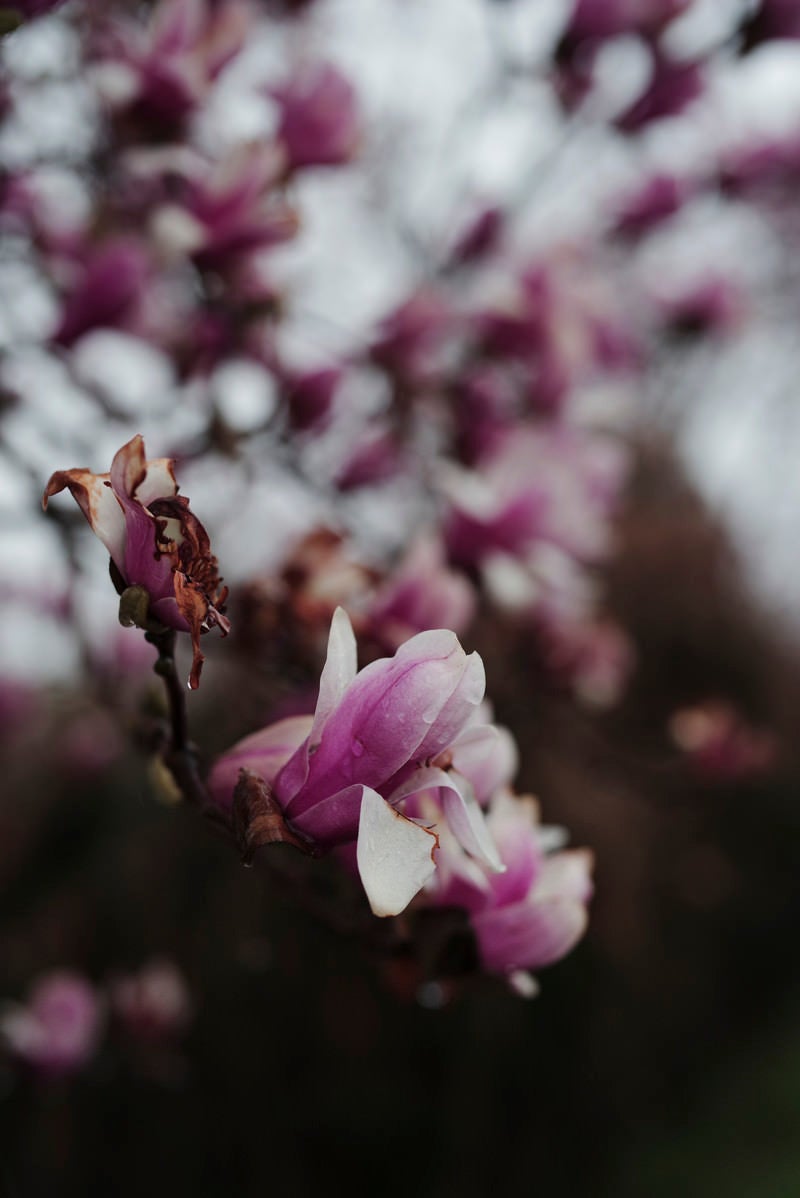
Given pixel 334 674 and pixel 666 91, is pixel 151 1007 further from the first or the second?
pixel 666 91

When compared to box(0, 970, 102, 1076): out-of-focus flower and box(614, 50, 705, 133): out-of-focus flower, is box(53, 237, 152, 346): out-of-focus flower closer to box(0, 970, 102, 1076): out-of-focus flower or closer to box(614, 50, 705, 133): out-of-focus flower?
box(614, 50, 705, 133): out-of-focus flower

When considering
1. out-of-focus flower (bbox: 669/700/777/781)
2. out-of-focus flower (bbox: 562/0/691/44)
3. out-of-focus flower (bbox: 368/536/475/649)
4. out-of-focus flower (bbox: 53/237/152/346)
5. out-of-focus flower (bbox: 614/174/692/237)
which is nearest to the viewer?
out-of-focus flower (bbox: 368/536/475/649)

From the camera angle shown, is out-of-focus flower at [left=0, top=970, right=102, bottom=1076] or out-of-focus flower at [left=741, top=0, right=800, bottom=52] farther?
out-of-focus flower at [left=0, top=970, right=102, bottom=1076]

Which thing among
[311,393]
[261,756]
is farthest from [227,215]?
[261,756]

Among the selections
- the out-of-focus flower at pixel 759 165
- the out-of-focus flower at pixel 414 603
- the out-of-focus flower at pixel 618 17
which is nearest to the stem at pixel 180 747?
the out-of-focus flower at pixel 414 603

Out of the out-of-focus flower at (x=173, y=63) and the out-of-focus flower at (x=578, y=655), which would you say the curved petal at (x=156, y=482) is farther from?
the out-of-focus flower at (x=578, y=655)

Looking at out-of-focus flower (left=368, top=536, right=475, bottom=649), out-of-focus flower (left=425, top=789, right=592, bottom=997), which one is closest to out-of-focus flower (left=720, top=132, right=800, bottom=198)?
out-of-focus flower (left=368, top=536, right=475, bottom=649)

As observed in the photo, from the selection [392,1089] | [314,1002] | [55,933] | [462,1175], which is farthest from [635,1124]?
[55,933]
